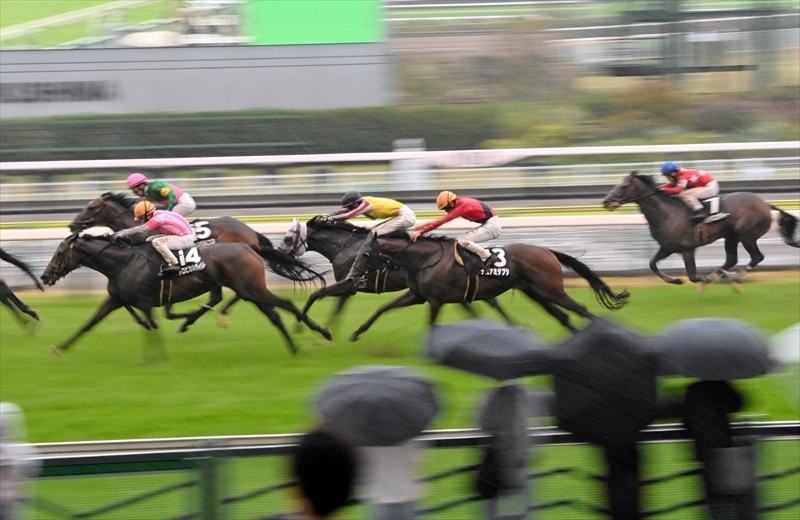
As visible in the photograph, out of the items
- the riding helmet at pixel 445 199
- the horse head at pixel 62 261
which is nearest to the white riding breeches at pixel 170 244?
the horse head at pixel 62 261

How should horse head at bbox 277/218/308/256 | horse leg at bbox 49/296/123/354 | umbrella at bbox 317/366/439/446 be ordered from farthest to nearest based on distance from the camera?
horse head at bbox 277/218/308/256
horse leg at bbox 49/296/123/354
umbrella at bbox 317/366/439/446

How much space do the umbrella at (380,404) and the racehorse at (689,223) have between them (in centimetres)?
725

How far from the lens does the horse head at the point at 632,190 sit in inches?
354

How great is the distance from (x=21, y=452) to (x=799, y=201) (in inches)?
447

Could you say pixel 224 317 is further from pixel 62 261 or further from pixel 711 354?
pixel 711 354

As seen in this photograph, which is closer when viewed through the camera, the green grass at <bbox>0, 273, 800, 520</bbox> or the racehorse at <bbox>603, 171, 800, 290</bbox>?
the green grass at <bbox>0, 273, 800, 520</bbox>

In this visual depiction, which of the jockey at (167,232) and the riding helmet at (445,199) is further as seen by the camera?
the riding helmet at (445,199)

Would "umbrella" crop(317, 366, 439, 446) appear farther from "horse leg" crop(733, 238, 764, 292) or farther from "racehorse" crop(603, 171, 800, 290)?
"horse leg" crop(733, 238, 764, 292)

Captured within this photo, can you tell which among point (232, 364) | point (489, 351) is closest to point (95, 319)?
point (232, 364)

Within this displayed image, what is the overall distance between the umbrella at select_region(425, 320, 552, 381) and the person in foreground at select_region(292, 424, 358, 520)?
36 cm

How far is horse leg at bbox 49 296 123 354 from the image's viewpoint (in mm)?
7087

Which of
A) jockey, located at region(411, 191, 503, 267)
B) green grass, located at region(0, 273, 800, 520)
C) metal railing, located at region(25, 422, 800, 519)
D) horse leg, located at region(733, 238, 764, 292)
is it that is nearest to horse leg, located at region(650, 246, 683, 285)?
green grass, located at region(0, 273, 800, 520)

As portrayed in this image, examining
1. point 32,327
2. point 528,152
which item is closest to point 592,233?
point 528,152

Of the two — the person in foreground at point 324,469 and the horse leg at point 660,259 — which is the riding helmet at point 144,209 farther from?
the person in foreground at point 324,469
